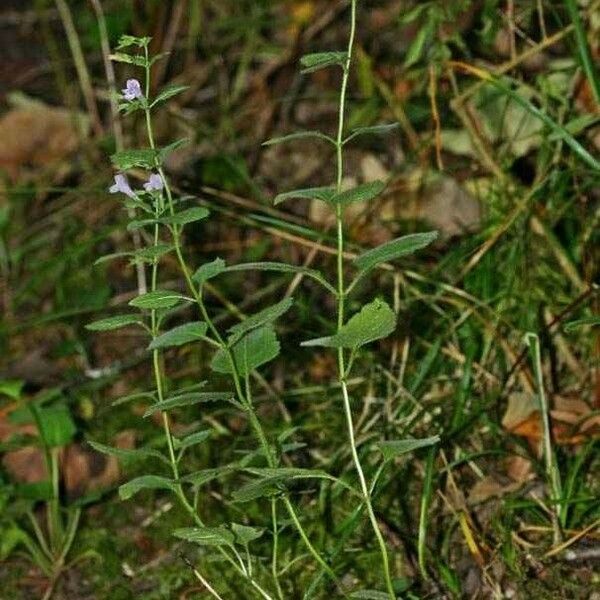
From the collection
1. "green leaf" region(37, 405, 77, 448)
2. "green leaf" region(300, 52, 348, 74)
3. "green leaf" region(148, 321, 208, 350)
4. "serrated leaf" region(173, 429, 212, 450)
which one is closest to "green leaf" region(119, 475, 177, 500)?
"serrated leaf" region(173, 429, 212, 450)

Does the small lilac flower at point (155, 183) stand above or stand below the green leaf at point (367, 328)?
above

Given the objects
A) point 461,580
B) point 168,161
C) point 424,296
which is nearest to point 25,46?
point 168,161

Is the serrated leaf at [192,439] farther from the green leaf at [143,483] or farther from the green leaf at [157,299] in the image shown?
the green leaf at [157,299]

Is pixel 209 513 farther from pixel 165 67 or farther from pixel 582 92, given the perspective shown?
pixel 165 67

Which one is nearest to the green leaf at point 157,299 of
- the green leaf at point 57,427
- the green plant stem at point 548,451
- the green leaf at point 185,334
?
the green leaf at point 185,334

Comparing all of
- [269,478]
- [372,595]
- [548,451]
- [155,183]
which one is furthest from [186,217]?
[548,451]

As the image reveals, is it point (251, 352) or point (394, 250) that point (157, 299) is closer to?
point (251, 352)
